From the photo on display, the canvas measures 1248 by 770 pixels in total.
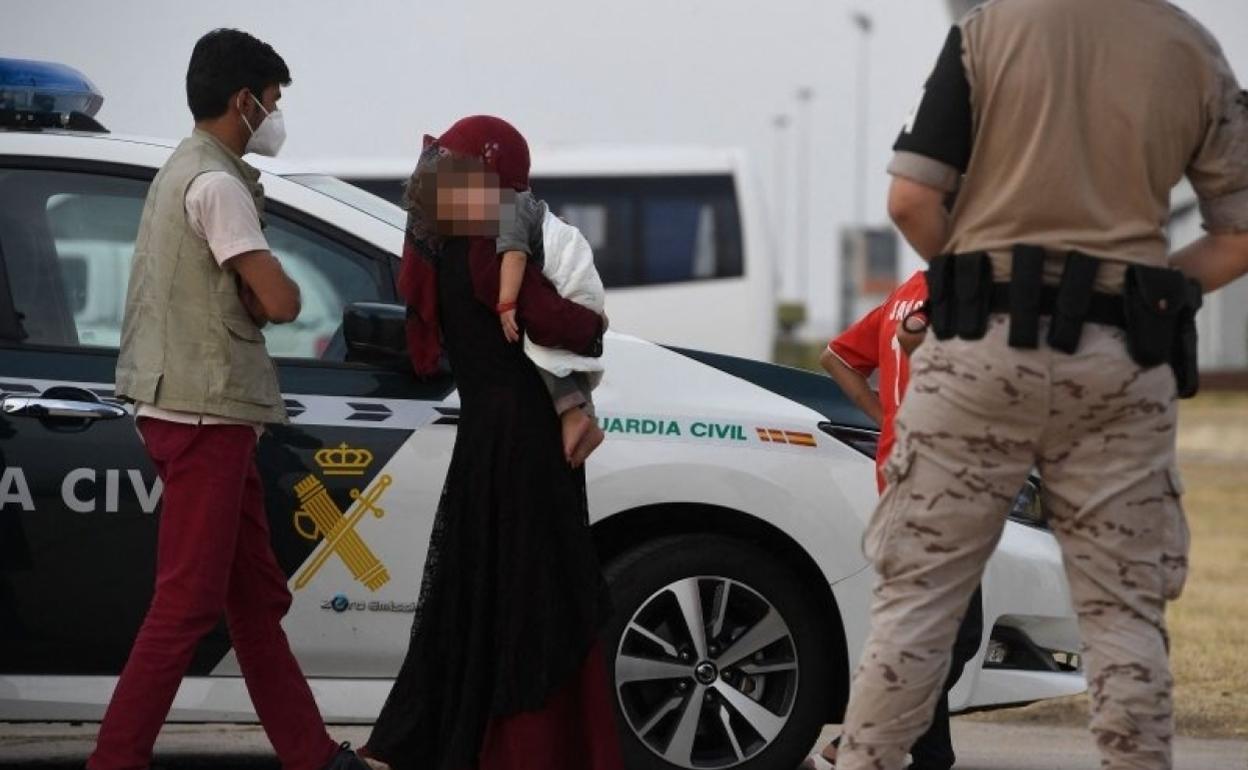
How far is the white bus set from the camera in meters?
24.3

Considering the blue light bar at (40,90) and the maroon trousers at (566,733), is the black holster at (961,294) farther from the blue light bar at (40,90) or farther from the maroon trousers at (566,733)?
the blue light bar at (40,90)

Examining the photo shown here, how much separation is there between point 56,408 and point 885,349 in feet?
6.17

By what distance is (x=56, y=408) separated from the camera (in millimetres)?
5328

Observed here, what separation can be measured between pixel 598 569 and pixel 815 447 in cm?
82

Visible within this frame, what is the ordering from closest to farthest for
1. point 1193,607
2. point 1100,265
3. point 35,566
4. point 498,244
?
point 1100,265, point 498,244, point 35,566, point 1193,607

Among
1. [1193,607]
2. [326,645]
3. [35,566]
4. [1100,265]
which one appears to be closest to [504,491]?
[326,645]

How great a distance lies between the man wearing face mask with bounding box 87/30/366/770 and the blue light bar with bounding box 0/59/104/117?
83 cm

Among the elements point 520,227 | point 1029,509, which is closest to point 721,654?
point 1029,509

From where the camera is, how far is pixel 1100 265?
12.2 ft

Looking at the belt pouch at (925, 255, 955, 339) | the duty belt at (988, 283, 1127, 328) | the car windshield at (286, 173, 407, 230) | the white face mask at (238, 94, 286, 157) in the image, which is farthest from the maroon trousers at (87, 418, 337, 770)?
the duty belt at (988, 283, 1127, 328)

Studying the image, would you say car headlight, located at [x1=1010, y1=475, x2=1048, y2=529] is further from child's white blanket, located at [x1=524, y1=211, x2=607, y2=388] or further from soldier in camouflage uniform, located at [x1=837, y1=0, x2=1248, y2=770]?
soldier in camouflage uniform, located at [x1=837, y1=0, x2=1248, y2=770]

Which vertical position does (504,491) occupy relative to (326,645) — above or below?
above

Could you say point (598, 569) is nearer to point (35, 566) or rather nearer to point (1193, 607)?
point (35, 566)

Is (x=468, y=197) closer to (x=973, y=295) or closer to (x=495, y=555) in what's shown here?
(x=495, y=555)
